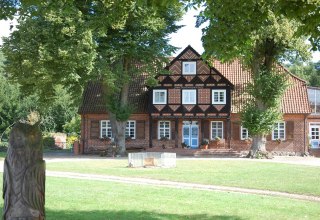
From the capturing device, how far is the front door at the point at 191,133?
39.4m

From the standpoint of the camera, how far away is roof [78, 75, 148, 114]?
39.9 metres

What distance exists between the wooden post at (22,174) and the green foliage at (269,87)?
29367 mm

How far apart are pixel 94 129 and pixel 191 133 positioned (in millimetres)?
8141

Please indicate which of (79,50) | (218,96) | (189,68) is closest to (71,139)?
(189,68)

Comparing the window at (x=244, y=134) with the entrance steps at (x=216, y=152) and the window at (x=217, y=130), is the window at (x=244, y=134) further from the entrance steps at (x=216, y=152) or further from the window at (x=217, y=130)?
the entrance steps at (x=216, y=152)

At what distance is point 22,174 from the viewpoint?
195 inches

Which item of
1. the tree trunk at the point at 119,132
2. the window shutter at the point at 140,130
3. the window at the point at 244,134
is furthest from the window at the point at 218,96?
the tree trunk at the point at 119,132

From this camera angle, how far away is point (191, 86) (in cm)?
3831

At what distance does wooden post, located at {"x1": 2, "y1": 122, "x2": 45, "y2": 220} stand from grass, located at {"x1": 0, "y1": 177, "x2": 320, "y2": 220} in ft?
13.3

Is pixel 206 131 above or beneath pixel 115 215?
above

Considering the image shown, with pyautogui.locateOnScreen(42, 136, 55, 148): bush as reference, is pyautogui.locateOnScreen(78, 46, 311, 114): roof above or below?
above

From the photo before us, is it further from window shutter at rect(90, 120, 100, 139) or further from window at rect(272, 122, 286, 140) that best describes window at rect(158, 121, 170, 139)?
window at rect(272, 122, 286, 140)

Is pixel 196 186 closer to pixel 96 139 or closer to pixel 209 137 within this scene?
pixel 209 137

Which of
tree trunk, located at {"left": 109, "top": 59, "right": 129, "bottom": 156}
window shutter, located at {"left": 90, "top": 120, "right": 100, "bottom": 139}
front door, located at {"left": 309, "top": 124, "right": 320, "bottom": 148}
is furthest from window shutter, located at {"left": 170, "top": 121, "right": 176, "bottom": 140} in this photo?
front door, located at {"left": 309, "top": 124, "right": 320, "bottom": 148}
